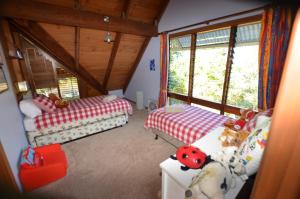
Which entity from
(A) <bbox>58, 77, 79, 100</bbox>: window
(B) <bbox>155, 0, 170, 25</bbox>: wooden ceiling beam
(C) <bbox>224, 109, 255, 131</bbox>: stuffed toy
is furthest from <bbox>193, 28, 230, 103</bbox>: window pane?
(A) <bbox>58, 77, 79, 100</bbox>: window

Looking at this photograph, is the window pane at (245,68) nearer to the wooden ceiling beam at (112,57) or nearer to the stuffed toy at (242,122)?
the stuffed toy at (242,122)

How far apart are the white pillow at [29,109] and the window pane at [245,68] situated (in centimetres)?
337

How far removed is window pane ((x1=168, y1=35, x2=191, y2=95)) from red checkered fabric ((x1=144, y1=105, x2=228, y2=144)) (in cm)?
95

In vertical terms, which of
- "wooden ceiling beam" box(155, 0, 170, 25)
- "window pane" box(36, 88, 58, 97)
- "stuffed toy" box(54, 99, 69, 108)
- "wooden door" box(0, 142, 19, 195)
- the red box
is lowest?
the red box

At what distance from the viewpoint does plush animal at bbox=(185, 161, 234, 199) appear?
87cm

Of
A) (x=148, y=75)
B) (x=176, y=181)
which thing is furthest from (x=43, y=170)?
(x=148, y=75)

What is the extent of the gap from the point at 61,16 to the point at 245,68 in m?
3.21

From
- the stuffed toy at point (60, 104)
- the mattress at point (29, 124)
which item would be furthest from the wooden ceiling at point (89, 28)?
the mattress at point (29, 124)

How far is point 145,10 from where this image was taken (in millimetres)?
3141

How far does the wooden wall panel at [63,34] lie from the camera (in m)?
2.74

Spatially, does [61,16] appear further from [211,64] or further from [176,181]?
[176,181]

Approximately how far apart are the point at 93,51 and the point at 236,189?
3651 millimetres

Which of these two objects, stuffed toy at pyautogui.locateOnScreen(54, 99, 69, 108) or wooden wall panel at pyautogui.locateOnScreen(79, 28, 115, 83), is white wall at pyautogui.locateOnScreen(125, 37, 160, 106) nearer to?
wooden wall panel at pyautogui.locateOnScreen(79, 28, 115, 83)

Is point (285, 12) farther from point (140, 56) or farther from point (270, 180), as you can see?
point (140, 56)
